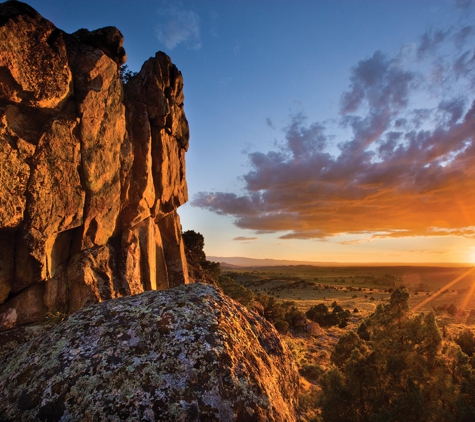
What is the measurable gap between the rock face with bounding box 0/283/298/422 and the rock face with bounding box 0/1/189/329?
45.7 ft

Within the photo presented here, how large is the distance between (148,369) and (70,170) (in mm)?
18174

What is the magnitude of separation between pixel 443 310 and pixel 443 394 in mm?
47883

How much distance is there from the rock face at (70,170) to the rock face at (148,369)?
1394 cm

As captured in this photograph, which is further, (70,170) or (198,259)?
(198,259)

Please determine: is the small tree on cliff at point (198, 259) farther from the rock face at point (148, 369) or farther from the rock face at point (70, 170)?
the rock face at point (148, 369)

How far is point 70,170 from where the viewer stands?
19078mm

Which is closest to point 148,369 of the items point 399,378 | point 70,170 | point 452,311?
point 399,378

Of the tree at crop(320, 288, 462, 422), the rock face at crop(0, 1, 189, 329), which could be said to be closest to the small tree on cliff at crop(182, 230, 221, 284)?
the rock face at crop(0, 1, 189, 329)

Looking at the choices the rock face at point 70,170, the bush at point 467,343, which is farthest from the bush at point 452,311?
the rock face at point 70,170

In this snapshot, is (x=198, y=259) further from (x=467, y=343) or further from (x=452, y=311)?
(x=452, y=311)

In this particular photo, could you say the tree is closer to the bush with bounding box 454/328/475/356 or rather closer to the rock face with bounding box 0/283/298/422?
the rock face with bounding box 0/283/298/422

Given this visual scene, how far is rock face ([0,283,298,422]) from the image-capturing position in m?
3.88

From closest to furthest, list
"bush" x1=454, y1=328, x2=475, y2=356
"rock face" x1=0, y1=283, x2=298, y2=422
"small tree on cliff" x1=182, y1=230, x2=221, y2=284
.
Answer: "rock face" x1=0, y1=283, x2=298, y2=422, "bush" x1=454, y1=328, x2=475, y2=356, "small tree on cliff" x1=182, y1=230, x2=221, y2=284

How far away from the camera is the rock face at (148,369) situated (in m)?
3.88
